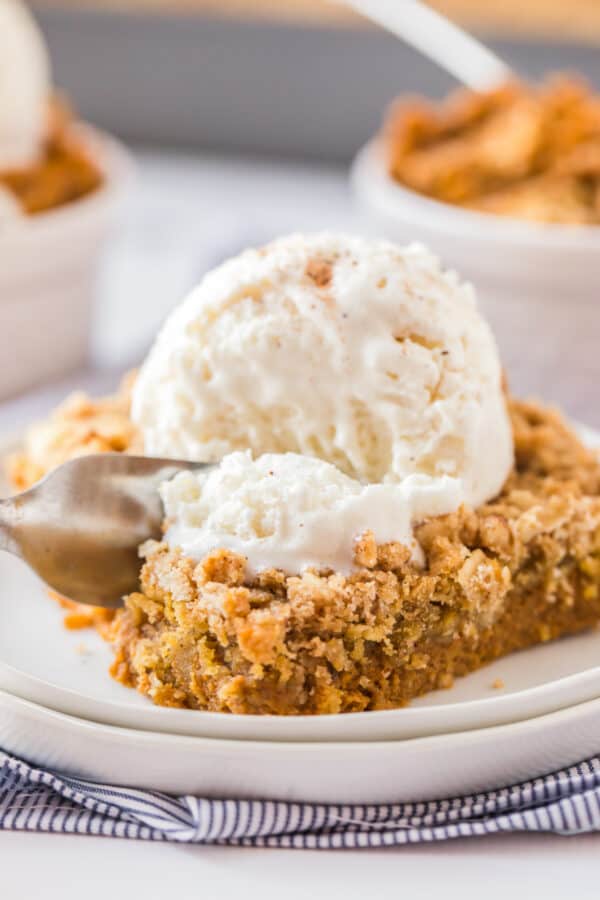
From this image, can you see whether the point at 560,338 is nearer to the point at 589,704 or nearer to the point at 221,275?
the point at 221,275

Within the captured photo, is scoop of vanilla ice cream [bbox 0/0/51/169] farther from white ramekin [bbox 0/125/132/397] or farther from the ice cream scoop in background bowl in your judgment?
white ramekin [bbox 0/125/132/397]

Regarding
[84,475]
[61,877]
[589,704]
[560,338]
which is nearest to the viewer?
[61,877]

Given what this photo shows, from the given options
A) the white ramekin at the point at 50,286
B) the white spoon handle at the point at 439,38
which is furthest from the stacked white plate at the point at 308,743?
the white spoon handle at the point at 439,38

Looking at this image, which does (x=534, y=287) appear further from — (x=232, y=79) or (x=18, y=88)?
(x=232, y=79)

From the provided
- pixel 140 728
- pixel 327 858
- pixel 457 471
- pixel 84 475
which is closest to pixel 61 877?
pixel 140 728

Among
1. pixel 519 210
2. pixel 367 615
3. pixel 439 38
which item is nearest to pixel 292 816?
pixel 367 615

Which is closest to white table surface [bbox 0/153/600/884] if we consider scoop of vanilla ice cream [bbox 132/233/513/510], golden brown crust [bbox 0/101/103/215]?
scoop of vanilla ice cream [bbox 132/233/513/510]
